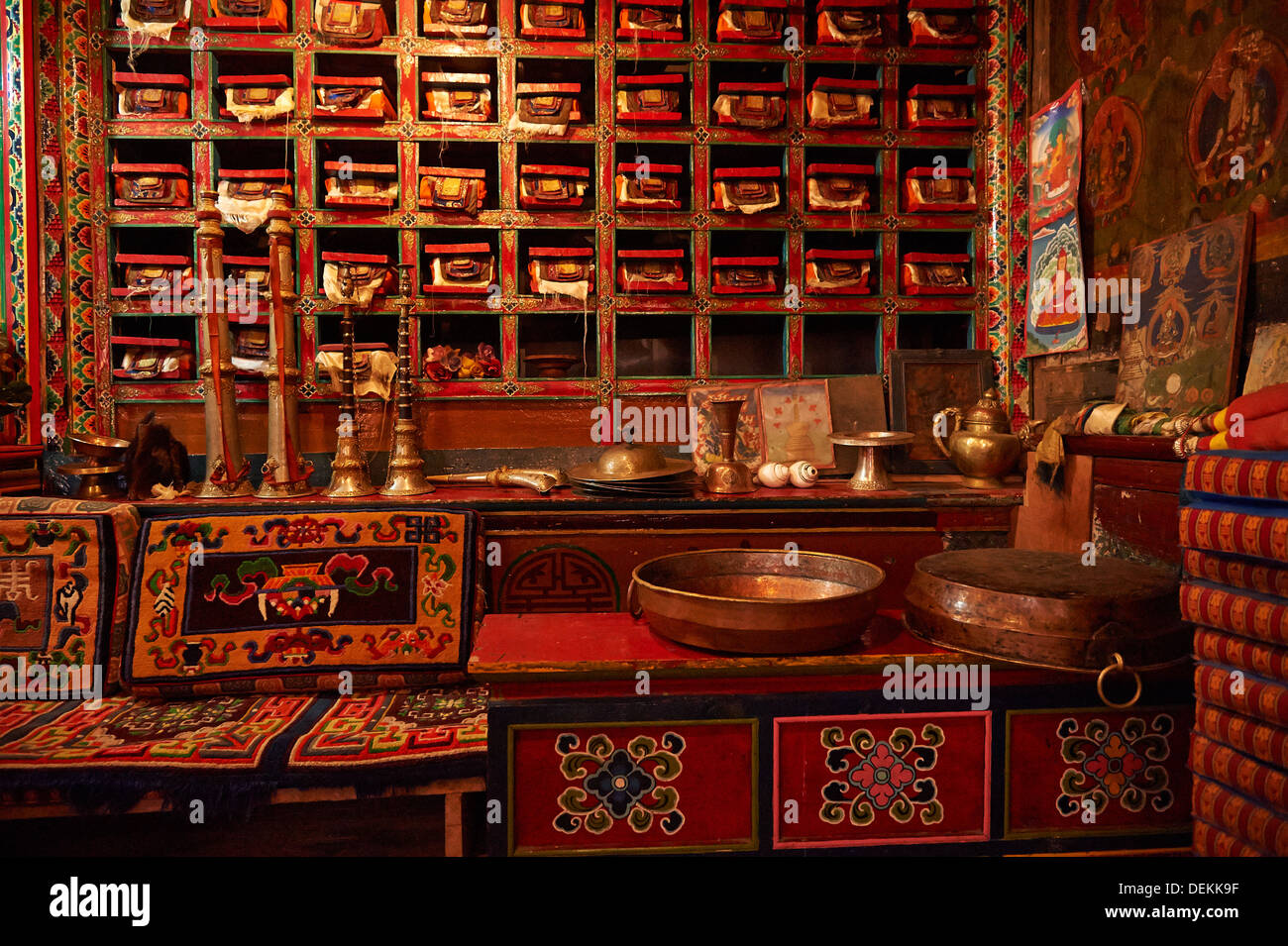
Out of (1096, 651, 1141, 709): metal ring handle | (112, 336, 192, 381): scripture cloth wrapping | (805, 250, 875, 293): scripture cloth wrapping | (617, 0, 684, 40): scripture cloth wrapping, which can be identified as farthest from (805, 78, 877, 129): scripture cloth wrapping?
(112, 336, 192, 381): scripture cloth wrapping

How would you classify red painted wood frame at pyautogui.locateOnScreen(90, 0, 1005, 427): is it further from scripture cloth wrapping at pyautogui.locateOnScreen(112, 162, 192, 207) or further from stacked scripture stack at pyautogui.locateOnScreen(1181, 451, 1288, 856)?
A: stacked scripture stack at pyautogui.locateOnScreen(1181, 451, 1288, 856)

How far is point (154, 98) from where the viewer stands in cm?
296

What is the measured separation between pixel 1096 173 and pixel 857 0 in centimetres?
129

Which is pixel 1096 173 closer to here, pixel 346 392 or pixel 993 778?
pixel 993 778

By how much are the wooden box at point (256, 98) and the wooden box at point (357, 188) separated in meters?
0.27

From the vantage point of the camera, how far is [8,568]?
211 cm

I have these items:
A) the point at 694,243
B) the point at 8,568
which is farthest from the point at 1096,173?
the point at 8,568

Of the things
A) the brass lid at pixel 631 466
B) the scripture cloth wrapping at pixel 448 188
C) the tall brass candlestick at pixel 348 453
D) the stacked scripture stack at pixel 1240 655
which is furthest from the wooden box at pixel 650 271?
the stacked scripture stack at pixel 1240 655

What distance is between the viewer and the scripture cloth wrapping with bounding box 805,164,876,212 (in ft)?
10.5

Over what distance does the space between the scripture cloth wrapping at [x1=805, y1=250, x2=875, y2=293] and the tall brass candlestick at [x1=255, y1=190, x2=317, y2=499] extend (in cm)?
222

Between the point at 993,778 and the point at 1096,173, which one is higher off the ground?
the point at 1096,173

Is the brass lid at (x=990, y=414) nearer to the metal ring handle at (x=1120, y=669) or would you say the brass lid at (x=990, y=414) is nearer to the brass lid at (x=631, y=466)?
the brass lid at (x=631, y=466)

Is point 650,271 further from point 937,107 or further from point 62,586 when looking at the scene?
point 62,586

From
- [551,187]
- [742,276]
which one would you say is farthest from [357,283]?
[742,276]
